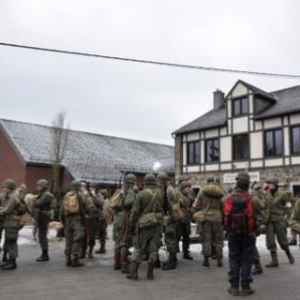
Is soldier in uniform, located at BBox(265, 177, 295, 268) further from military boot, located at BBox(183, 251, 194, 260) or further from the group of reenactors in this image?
military boot, located at BBox(183, 251, 194, 260)

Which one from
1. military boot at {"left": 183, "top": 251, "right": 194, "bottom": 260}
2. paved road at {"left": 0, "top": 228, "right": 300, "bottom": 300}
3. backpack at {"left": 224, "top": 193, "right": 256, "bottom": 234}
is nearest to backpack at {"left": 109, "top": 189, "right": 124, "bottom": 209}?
paved road at {"left": 0, "top": 228, "right": 300, "bottom": 300}

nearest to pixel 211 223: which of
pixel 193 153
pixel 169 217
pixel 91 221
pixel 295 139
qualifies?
pixel 169 217

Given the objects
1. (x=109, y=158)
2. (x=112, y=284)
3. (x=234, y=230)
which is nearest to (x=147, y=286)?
(x=112, y=284)

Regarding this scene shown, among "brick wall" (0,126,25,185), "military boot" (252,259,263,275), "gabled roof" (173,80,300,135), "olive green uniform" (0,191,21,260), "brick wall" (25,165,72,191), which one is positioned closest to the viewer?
"military boot" (252,259,263,275)

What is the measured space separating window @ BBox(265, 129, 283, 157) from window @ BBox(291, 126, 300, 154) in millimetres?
667

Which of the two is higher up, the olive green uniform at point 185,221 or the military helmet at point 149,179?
the military helmet at point 149,179

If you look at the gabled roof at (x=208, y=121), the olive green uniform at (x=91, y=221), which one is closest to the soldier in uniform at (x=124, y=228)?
the olive green uniform at (x=91, y=221)

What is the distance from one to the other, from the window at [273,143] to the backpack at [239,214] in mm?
17459

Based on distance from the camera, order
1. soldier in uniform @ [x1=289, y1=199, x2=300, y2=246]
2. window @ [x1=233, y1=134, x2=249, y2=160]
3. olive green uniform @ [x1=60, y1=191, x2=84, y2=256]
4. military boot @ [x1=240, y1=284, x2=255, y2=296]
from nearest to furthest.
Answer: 1. military boot @ [x1=240, y1=284, x2=255, y2=296]
2. soldier in uniform @ [x1=289, y1=199, x2=300, y2=246]
3. olive green uniform @ [x1=60, y1=191, x2=84, y2=256]
4. window @ [x1=233, y1=134, x2=249, y2=160]

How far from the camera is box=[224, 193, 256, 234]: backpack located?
22.0 feet

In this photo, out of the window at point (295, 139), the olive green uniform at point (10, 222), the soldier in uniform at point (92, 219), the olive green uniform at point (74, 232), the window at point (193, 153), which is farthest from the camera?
the window at point (193, 153)

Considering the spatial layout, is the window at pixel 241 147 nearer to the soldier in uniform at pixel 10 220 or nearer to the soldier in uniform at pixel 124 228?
the soldier in uniform at pixel 124 228

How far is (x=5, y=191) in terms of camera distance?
29.8ft

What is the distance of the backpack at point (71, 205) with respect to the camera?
923 centimetres
